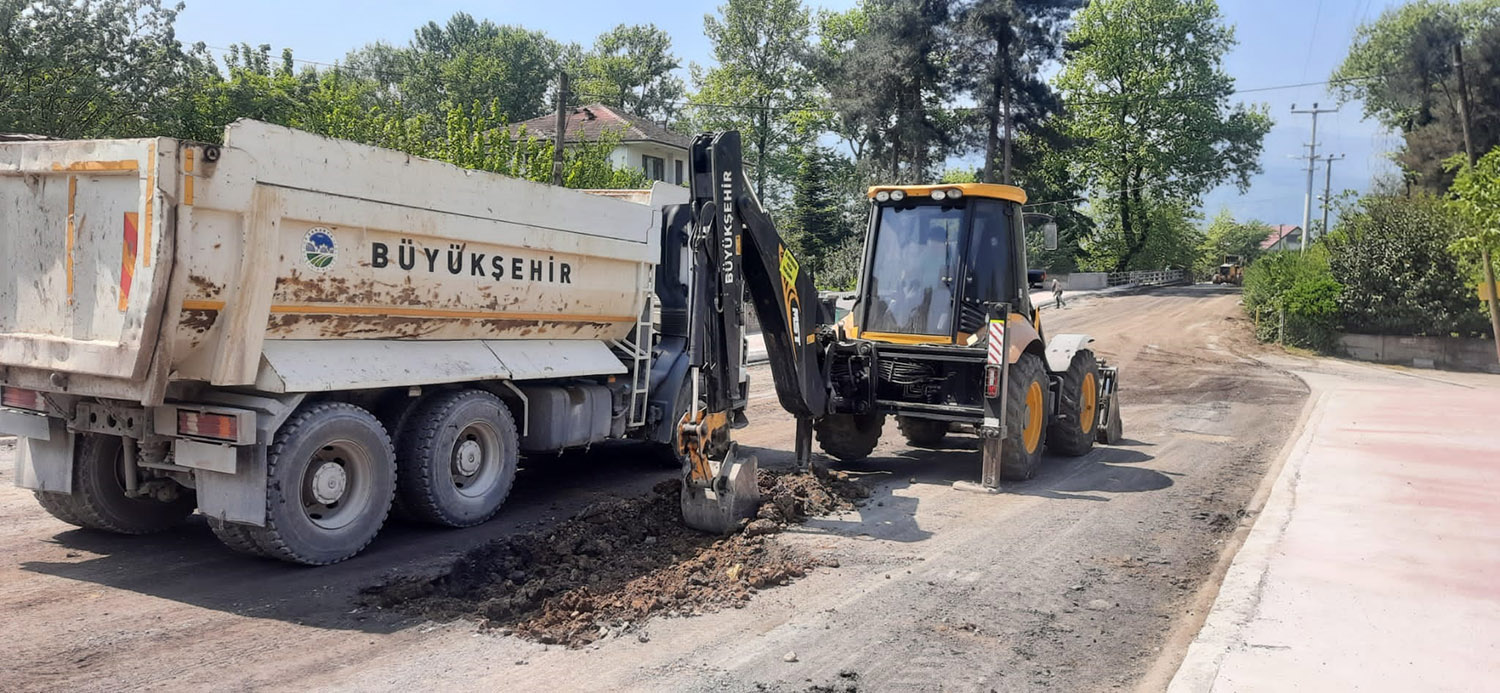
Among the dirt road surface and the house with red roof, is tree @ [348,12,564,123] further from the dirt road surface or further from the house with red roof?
the dirt road surface

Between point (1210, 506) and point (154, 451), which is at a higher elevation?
point (154, 451)

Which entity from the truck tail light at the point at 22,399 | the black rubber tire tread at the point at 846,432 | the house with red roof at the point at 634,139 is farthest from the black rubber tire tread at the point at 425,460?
the house with red roof at the point at 634,139

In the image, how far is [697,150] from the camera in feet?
23.2

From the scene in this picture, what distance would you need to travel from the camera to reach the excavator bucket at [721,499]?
6758 millimetres

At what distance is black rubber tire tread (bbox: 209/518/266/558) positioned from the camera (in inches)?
230

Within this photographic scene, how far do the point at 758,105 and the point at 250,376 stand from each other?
54296mm

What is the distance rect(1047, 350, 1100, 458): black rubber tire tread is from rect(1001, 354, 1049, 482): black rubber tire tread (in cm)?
121

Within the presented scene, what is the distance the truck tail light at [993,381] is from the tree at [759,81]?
50349 millimetres

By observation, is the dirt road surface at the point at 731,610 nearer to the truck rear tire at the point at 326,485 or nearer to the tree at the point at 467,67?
the truck rear tire at the point at 326,485

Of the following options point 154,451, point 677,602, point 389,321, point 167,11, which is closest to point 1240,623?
point 677,602

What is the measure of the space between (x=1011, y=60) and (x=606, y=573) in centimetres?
4092

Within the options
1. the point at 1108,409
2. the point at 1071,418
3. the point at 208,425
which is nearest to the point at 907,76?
the point at 1108,409

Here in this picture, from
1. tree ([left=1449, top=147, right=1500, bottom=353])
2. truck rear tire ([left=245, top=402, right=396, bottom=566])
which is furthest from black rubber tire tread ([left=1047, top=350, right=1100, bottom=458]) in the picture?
tree ([left=1449, top=147, right=1500, bottom=353])

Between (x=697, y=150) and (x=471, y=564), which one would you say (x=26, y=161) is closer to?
(x=471, y=564)
